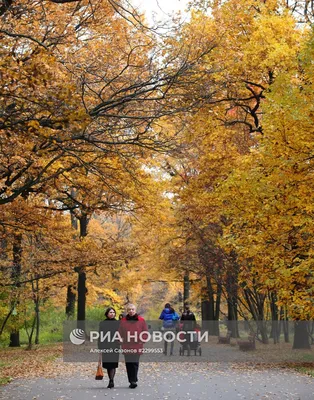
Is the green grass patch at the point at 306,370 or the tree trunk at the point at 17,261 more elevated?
the tree trunk at the point at 17,261

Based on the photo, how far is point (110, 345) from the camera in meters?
11.4

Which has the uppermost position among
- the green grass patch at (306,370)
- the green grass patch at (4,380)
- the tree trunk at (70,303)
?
the tree trunk at (70,303)

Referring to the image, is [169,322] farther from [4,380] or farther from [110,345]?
[110,345]

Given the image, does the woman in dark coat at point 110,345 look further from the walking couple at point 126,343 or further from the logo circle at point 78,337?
the logo circle at point 78,337

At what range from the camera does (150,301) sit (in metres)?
62.3

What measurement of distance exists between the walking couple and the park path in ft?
1.27

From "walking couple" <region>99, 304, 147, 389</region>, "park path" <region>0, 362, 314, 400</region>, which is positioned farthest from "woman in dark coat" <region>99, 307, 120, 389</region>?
"park path" <region>0, 362, 314, 400</region>

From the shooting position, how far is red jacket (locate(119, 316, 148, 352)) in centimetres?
1124

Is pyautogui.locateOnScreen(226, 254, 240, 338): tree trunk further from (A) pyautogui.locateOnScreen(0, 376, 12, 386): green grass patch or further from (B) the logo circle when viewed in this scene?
(A) pyautogui.locateOnScreen(0, 376, 12, 386): green grass patch

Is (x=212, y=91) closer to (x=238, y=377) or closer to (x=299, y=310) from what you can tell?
(x=299, y=310)

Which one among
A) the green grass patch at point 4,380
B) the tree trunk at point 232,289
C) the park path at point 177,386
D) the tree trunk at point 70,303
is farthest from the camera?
the tree trunk at point 70,303

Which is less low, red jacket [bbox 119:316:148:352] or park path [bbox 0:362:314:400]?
red jacket [bbox 119:316:148:352]

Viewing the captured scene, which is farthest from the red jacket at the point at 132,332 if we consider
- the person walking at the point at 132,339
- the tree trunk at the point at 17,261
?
the tree trunk at the point at 17,261

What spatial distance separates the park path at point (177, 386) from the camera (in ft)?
33.8
